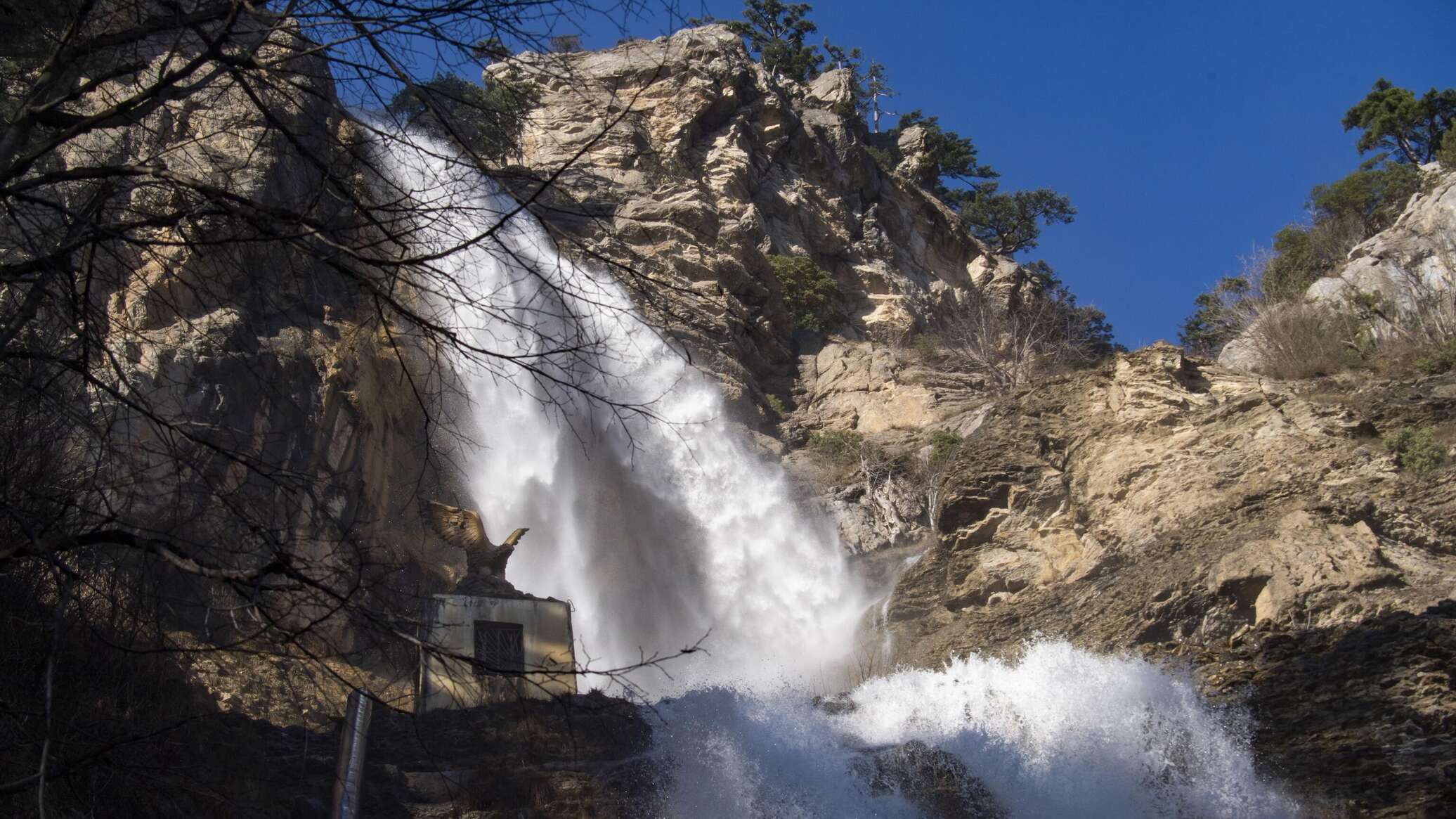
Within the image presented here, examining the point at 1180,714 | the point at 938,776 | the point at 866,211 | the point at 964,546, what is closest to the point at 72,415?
the point at 1180,714

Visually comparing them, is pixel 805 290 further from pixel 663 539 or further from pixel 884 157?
pixel 884 157

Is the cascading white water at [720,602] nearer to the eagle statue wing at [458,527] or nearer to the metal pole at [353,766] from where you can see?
the eagle statue wing at [458,527]

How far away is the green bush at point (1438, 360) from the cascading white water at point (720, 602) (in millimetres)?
8363

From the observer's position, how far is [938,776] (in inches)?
520

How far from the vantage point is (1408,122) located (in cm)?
3675

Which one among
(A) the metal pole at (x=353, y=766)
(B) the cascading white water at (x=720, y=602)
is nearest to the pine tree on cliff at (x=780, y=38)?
(B) the cascading white water at (x=720, y=602)

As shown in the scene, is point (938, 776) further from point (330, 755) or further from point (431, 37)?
point (431, 37)

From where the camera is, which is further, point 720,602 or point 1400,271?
point 720,602

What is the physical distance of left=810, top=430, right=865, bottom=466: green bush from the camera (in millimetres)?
28031

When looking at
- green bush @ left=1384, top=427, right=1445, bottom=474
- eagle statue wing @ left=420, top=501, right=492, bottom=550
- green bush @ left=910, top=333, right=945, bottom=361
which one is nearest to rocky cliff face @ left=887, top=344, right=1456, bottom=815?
green bush @ left=1384, top=427, right=1445, bottom=474

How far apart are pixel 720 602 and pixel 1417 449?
15.9 m

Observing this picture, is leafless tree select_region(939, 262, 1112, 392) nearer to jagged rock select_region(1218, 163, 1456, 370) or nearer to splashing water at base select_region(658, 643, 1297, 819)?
jagged rock select_region(1218, 163, 1456, 370)

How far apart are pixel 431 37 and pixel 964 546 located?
13877 mm

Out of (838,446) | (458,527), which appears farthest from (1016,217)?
(458,527)
